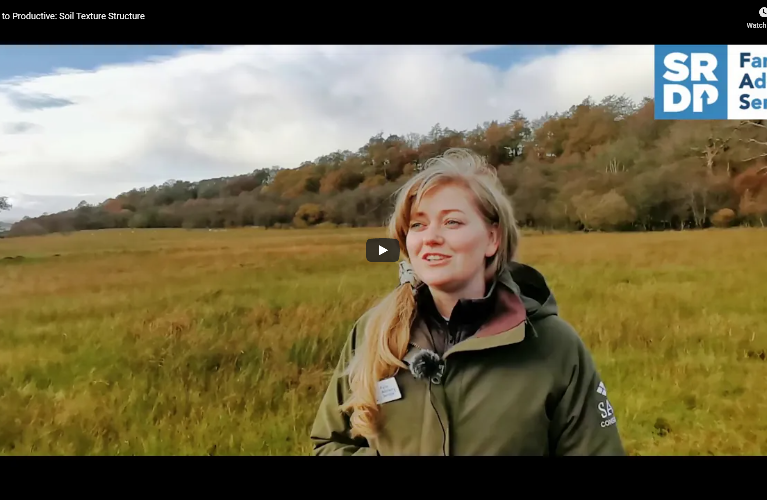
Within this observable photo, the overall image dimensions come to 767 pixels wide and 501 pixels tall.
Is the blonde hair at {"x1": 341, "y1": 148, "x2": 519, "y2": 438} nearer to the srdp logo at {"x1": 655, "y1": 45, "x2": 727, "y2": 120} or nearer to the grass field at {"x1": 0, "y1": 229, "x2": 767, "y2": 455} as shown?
the grass field at {"x1": 0, "y1": 229, "x2": 767, "y2": 455}

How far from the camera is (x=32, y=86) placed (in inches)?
84.9

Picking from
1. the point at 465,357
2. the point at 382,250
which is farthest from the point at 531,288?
the point at 382,250

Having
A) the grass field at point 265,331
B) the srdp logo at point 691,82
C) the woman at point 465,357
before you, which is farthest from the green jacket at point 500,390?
the srdp logo at point 691,82

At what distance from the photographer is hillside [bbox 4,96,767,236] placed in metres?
2.13

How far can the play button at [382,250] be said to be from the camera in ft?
6.89

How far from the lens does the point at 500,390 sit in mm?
1862

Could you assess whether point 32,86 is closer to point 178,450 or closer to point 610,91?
point 178,450

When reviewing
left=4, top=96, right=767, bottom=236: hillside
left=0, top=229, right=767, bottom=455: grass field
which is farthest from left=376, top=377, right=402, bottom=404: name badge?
left=4, top=96, right=767, bottom=236: hillside

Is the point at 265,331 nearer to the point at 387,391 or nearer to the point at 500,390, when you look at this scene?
the point at 387,391

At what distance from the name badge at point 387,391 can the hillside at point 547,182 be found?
22.6 inches

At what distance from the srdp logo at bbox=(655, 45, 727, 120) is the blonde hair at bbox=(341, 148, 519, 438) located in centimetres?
71

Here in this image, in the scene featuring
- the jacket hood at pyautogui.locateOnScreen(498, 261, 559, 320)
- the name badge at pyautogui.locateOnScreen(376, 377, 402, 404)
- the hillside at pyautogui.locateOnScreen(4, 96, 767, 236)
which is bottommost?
the name badge at pyautogui.locateOnScreen(376, 377, 402, 404)

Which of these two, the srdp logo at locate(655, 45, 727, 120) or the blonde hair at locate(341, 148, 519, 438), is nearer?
the blonde hair at locate(341, 148, 519, 438)

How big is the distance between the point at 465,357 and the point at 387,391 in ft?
0.94
